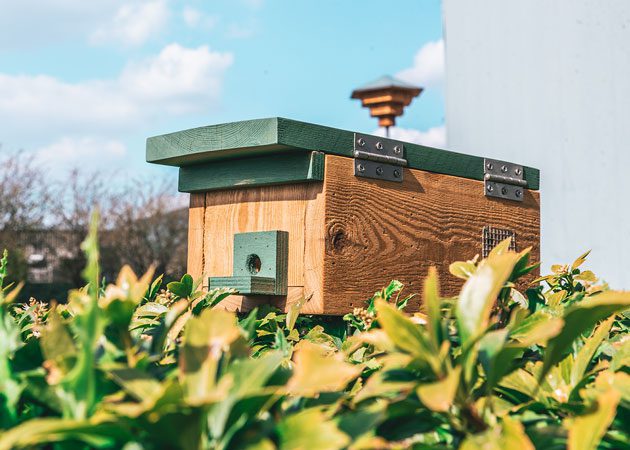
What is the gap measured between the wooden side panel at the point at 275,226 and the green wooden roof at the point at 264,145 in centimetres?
12

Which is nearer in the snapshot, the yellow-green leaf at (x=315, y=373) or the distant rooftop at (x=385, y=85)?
the yellow-green leaf at (x=315, y=373)

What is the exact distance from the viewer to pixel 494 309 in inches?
41.2

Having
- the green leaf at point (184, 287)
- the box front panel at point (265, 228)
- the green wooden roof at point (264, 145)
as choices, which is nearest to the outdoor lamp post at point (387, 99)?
the green wooden roof at point (264, 145)

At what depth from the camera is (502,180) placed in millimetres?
2389

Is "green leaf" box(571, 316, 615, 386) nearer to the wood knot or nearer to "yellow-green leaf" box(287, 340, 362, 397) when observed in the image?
"yellow-green leaf" box(287, 340, 362, 397)

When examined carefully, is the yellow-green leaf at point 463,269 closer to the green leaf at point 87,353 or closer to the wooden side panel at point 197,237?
the green leaf at point 87,353

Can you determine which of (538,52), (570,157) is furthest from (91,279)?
(538,52)

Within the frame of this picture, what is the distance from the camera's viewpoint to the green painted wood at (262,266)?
6.11ft

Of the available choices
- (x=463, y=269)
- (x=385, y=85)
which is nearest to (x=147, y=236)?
(x=385, y=85)

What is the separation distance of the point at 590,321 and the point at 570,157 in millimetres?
5040

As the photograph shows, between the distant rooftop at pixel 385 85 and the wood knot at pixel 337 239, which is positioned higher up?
the distant rooftop at pixel 385 85

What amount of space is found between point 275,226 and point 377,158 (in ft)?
1.12

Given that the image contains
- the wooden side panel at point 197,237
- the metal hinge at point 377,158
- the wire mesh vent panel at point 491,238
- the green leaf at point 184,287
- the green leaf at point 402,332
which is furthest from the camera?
the wire mesh vent panel at point 491,238

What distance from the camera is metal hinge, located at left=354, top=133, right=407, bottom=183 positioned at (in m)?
1.93
